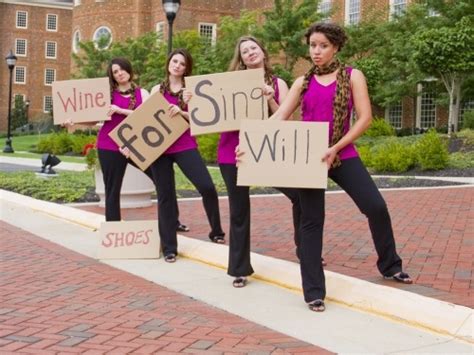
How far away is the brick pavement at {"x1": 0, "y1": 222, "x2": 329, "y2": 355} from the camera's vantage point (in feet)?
13.0

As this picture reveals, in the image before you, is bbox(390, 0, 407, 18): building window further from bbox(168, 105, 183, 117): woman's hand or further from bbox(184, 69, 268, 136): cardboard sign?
bbox(184, 69, 268, 136): cardboard sign

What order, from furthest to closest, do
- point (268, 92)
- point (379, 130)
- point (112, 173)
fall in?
point (379, 130) < point (112, 173) < point (268, 92)

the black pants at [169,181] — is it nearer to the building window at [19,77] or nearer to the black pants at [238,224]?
the black pants at [238,224]

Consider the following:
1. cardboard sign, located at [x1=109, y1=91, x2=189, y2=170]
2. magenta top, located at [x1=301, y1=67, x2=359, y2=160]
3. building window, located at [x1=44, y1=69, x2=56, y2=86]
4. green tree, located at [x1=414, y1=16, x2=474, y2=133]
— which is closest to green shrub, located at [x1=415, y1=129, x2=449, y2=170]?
green tree, located at [x1=414, y1=16, x2=474, y2=133]

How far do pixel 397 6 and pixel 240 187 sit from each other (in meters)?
28.1

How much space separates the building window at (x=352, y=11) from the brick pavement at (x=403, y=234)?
971 inches

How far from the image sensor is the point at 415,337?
13.8 feet

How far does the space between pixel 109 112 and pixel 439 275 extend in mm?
3533

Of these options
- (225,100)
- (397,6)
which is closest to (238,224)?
(225,100)

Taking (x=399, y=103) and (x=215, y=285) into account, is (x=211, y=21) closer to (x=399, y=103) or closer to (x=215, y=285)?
(x=399, y=103)

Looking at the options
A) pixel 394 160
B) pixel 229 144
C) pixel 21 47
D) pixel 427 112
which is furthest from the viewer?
pixel 21 47

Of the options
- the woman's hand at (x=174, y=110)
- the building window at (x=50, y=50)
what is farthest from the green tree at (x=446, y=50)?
the building window at (x=50, y=50)

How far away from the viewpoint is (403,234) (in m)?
7.88

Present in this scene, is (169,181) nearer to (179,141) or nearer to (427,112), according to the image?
(179,141)
